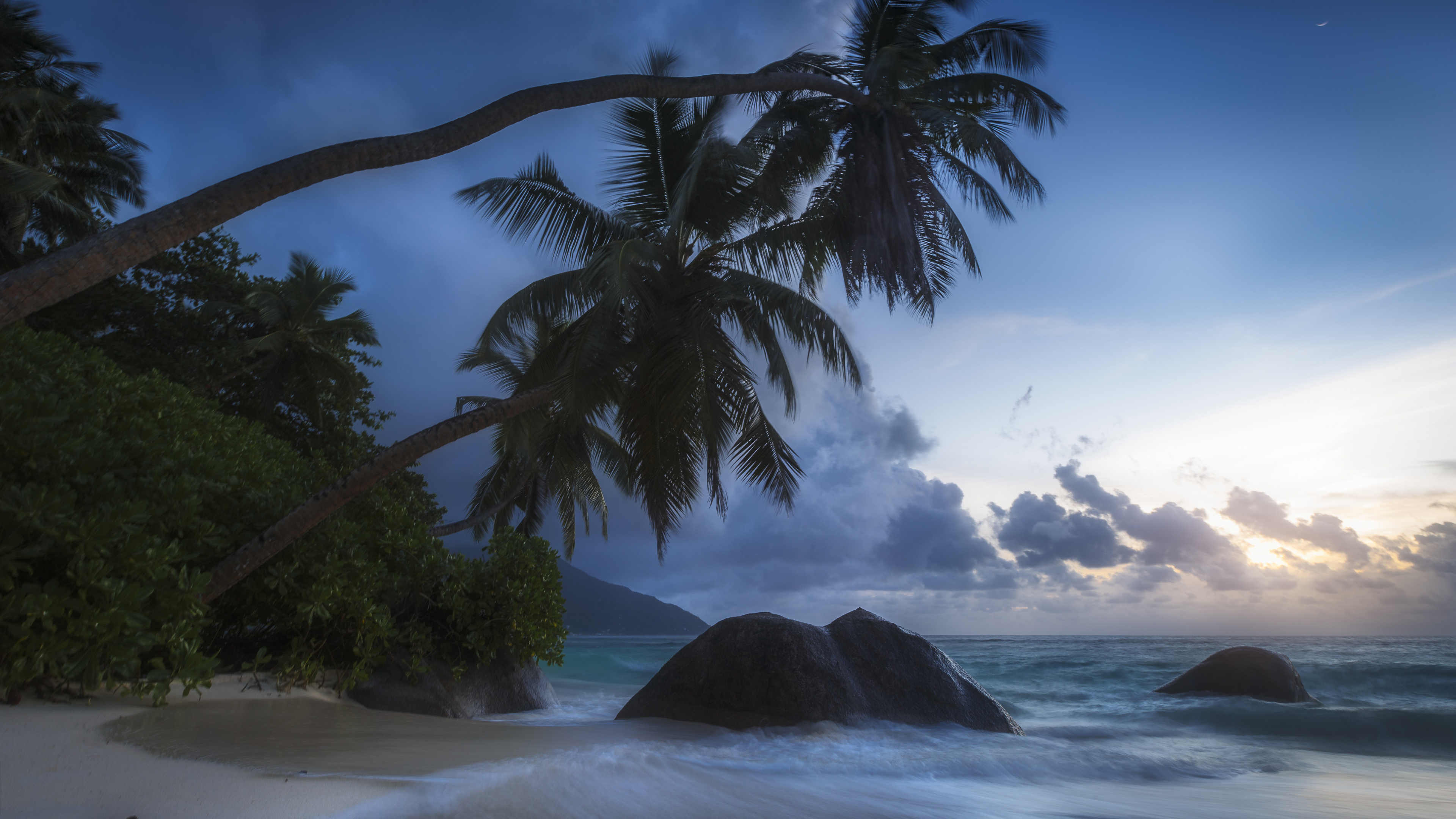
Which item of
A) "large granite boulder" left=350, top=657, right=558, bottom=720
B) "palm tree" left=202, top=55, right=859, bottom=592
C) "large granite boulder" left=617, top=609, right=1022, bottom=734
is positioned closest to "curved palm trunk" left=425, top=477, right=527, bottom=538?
"palm tree" left=202, top=55, right=859, bottom=592

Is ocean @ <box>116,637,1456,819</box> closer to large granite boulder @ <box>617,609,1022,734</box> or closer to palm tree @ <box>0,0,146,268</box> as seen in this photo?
large granite boulder @ <box>617,609,1022,734</box>

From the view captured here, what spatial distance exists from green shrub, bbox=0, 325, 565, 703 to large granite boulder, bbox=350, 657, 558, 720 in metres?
0.17

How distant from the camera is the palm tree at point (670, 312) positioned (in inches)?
345

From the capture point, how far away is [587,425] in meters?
14.7

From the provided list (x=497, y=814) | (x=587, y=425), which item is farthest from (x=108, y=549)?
(x=587, y=425)

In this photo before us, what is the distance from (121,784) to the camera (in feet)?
8.31

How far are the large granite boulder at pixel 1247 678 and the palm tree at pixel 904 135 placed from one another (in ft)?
25.4

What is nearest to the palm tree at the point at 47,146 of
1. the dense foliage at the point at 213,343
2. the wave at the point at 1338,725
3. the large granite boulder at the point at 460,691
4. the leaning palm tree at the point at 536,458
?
the dense foliage at the point at 213,343

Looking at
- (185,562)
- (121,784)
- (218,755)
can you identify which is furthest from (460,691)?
(121,784)

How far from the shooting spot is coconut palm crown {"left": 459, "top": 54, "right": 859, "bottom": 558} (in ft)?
29.1

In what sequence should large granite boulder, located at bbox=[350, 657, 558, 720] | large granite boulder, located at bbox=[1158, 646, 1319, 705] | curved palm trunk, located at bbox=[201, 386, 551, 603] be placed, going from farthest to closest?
large granite boulder, located at bbox=[1158, 646, 1319, 705] → large granite boulder, located at bbox=[350, 657, 558, 720] → curved palm trunk, located at bbox=[201, 386, 551, 603]

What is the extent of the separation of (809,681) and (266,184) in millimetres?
5740

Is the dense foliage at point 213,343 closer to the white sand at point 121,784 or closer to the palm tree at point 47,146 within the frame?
the palm tree at point 47,146

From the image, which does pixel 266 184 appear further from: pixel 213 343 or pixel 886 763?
pixel 213 343
